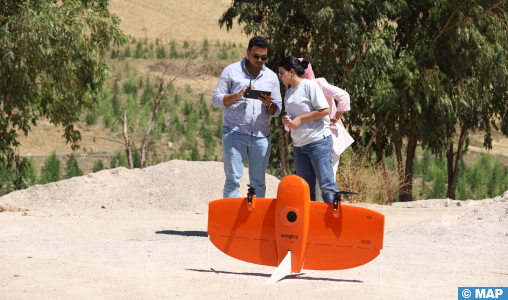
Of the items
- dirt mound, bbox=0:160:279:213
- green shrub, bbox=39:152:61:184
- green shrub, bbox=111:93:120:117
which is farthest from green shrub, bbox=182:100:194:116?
dirt mound, bbox=0:160:279:213

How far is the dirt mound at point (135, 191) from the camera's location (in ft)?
35.3

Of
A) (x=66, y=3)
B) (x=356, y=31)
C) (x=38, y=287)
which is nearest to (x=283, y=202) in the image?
(x=38, y=287)

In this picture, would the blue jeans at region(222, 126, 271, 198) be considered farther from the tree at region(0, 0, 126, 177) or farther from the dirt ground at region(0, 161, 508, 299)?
the tree at region(0, 0, 126, 177)

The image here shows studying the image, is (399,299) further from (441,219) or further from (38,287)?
(441,219)

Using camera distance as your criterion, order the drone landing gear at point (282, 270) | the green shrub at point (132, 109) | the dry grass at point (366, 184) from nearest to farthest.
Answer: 1. the drone landing gear at point (282, 270)
2. the dry grass at point (366, 184)
3. the green shrub at point (132, 109)

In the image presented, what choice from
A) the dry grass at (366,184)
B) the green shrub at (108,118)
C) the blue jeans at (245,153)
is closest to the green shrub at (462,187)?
the dry grass at (366,184)

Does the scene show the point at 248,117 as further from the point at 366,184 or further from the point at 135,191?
the point at 366,184

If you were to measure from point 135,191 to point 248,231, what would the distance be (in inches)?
313

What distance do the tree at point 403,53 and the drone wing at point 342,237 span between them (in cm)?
1016

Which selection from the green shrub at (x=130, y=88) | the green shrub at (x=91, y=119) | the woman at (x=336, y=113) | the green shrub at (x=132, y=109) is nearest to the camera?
the woman at (x=336, y=113)

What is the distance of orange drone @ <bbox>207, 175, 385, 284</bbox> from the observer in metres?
3.60

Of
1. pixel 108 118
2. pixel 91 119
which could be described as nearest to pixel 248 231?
pixel 108 118

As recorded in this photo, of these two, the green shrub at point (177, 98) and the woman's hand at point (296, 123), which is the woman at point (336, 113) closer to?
the woman's hand at point (296, 123)

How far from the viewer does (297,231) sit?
3.65 m
